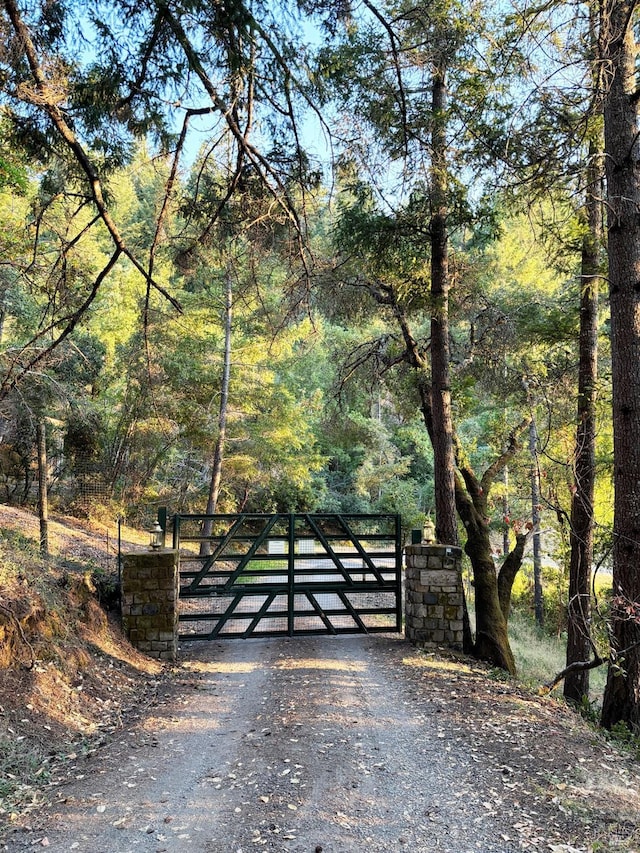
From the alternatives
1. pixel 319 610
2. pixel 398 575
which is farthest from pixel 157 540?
pixel 398 575

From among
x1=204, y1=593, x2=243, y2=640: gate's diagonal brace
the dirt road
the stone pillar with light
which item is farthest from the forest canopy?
x1=204, y1=593, x2=243, y2=640: gate's diagonal brace

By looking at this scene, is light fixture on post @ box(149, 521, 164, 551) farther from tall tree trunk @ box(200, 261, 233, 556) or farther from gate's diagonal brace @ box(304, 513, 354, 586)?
tall tree trunk @ box(200, 261, 233, 556)

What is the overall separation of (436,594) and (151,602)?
3546mm

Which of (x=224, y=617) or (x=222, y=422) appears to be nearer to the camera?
(x=224, y=617)

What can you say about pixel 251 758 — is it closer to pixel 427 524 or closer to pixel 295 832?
pixel 295 832

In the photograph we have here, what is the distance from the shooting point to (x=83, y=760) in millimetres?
4043

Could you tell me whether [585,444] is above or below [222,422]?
below

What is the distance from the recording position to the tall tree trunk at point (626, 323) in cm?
523

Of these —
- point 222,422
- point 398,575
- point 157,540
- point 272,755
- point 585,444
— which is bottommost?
point 272,755

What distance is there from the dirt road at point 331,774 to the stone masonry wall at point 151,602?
3.20ft

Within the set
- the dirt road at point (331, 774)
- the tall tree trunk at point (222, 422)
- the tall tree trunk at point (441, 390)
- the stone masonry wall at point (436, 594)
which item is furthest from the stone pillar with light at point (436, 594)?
the tall tree trunk at point (222, 422)

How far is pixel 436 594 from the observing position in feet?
24.7

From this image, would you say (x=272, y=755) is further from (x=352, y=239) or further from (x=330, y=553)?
(x=352, y=239)

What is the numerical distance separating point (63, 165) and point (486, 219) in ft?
16.4
